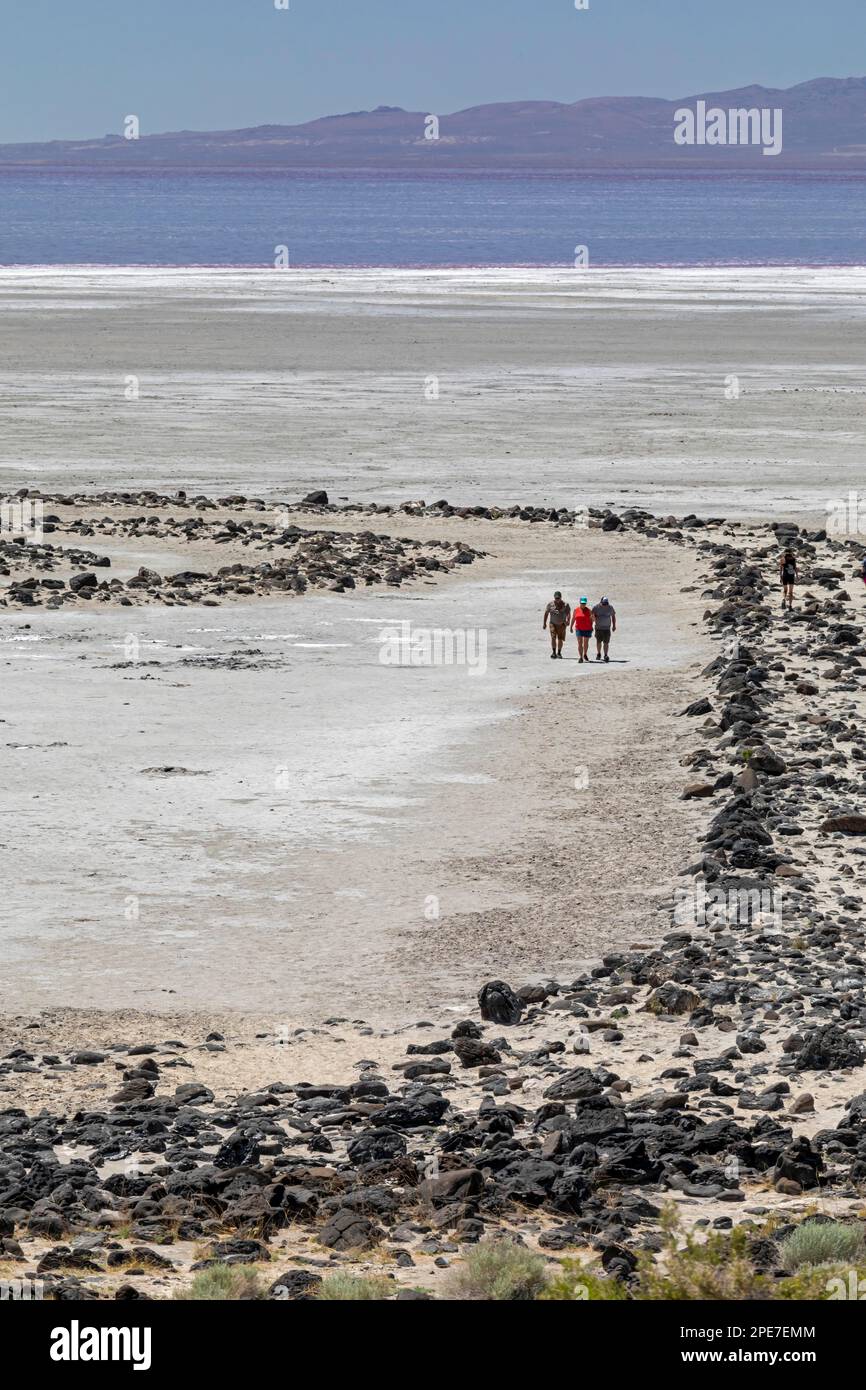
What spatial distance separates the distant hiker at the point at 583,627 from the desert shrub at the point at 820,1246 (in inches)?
803

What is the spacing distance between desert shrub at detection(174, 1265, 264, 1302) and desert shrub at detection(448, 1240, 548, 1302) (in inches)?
38.5

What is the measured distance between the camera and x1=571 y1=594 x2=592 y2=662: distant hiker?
101ft

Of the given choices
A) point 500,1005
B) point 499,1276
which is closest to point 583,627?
point 500,1005

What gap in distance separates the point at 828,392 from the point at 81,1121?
57812 mm

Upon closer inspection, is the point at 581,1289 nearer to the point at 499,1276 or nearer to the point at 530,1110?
the point at 499,1276

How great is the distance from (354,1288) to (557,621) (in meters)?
21.5

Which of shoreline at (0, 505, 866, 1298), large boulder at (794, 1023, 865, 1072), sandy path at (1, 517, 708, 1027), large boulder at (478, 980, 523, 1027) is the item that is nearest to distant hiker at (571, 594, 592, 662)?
sandy path at (1, 517, 708, 1027)

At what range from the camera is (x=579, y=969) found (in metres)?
17.4

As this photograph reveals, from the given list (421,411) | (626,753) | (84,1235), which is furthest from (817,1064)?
(421,411)

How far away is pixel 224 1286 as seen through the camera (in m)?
10.0

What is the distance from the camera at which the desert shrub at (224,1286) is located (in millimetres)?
9930

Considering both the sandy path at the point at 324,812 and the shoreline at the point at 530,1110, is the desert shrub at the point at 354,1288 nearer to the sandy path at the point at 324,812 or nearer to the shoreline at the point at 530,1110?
the shoreline at the point at 530,1110

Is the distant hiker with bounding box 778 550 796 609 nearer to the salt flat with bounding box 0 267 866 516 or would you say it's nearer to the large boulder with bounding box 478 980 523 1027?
the salt flat with bounding box 0 267 866 516
